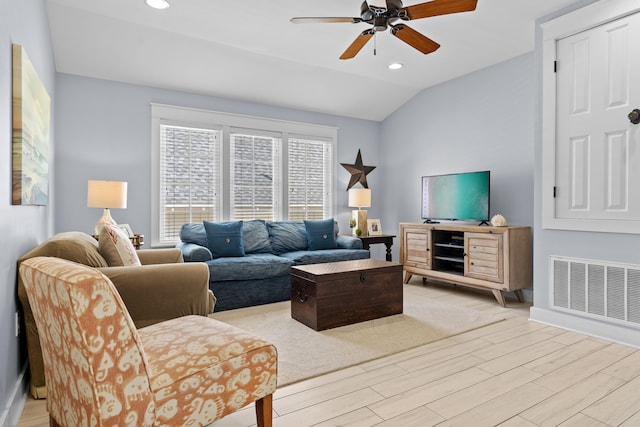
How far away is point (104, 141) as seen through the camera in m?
4.06

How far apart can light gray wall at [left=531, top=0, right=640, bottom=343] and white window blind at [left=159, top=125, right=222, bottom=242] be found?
141 inches

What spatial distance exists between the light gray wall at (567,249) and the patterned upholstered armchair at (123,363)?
9.07 feet

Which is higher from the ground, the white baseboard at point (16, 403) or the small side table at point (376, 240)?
the small side table at point (376, 240)

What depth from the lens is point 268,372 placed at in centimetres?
157

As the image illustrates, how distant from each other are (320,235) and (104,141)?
271 cm

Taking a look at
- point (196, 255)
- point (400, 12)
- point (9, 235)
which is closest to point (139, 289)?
point (9, 235)

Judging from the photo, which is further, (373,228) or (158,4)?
(373,228)

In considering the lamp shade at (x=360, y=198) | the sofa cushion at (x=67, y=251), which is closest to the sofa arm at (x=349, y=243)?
the lamp shade at (x=360, y=198)

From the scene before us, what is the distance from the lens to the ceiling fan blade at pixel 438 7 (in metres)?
2.36

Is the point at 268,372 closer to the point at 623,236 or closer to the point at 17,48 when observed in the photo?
the point at 17,48

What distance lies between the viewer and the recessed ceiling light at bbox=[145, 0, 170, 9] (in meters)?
3.05

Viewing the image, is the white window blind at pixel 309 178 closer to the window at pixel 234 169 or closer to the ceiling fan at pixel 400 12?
the window at pixel 234 169

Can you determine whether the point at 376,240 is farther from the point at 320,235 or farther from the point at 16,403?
the point at 16,403

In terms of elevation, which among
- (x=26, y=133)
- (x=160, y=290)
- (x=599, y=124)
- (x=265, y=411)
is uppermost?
(x=599, y=124)
